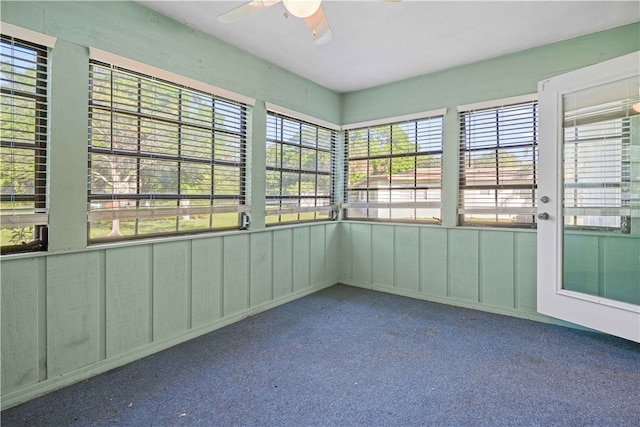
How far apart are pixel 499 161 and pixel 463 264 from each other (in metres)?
1.07

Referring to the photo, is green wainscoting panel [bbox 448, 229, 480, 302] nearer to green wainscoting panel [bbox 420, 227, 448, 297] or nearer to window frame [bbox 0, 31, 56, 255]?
green wainscoting panel [bbox 420, 227, 448, 297]

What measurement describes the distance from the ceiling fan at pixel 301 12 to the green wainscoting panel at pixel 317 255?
237cm

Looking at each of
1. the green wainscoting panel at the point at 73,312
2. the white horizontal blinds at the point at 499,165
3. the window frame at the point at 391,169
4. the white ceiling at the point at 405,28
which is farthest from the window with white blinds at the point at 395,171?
the green wainscoting panel at the point at 73,312

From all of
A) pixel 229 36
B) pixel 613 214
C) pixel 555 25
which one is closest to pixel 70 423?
pixel 229 36

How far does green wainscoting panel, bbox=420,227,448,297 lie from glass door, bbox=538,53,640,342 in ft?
2.99

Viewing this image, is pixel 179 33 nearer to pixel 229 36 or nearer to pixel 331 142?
pixel 229 36

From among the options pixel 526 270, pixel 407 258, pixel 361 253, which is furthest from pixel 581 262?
pixel 361 253

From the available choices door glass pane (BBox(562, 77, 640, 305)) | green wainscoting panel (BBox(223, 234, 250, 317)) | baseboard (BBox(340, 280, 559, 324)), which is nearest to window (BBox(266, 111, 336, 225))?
green wainscoting panel (BBox(223, 234, 250, 317))

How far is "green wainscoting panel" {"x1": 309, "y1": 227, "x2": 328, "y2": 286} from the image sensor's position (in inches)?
154

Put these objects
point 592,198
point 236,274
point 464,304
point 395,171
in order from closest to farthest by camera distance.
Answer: point 592,198 < point 236,274 < point 464,304 < point 395,171

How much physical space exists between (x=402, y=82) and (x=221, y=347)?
3221 mm

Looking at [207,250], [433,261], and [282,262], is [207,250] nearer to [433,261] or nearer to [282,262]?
[282,262]

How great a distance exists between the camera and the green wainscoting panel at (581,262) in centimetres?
266

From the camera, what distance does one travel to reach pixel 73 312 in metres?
2.04
